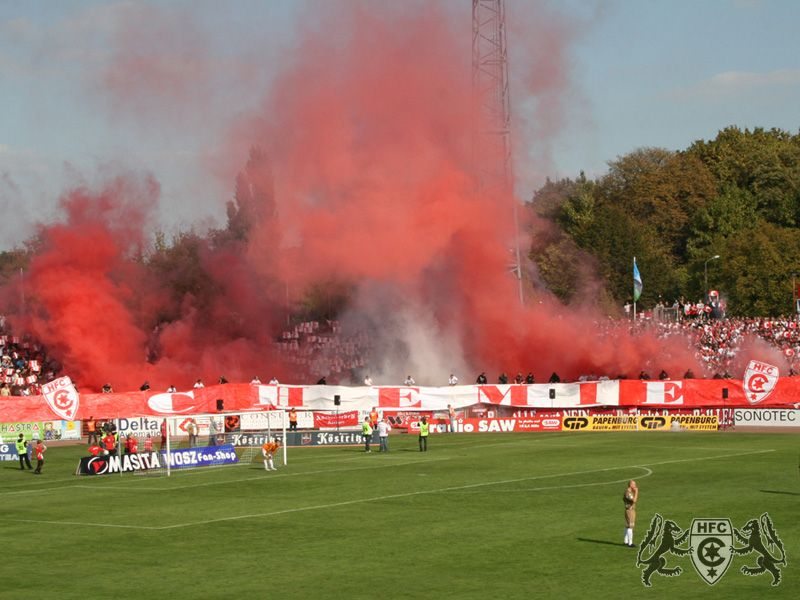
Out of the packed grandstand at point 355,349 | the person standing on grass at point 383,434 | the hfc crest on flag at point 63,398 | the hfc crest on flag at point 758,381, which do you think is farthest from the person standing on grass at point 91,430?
the hfc crest on flag at point 758,381

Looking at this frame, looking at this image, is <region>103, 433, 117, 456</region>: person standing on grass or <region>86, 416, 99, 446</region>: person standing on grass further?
<region>86, 416, 99, 446</region>: person standing on grass

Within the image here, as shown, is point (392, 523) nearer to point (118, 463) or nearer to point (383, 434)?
point (118, 463)

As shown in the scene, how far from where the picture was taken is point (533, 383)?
61000 mm

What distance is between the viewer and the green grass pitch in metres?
18.8

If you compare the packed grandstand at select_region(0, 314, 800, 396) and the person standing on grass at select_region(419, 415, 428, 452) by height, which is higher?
the packed grandstand at select_region(0, 314, 800, 396)

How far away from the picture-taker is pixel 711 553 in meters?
19.9

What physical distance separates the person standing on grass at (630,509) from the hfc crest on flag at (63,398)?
37645mm

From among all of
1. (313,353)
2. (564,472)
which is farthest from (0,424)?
(564,472)

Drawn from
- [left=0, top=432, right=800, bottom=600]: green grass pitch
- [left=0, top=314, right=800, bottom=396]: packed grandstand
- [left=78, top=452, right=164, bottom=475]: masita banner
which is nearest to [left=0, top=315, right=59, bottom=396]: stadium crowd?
[left=0, top=314, right=800, bottom=396]: packed grandstand

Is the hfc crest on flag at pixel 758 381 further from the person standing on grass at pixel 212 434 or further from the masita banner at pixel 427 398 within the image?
the person standing on grass at pixel 212 434

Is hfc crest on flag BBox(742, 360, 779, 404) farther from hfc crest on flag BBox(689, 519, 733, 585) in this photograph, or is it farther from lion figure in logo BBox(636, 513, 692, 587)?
hfc crest on flag BBox(689, 519, 733, 585)

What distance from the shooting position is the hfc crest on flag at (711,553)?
18.8 metres

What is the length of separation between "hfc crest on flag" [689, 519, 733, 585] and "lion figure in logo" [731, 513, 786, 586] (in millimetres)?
243

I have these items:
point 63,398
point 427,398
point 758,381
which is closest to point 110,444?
point 63,398
